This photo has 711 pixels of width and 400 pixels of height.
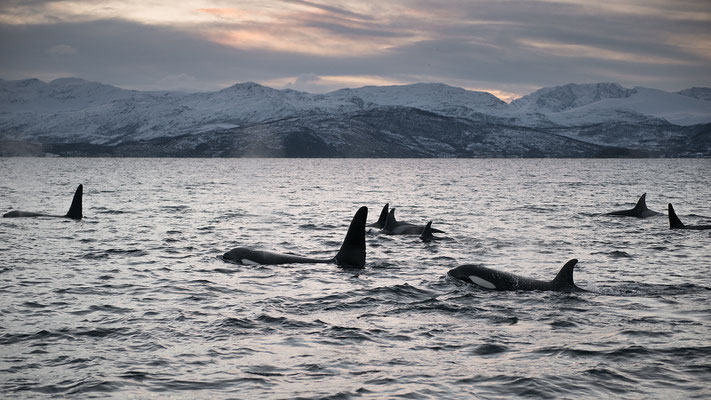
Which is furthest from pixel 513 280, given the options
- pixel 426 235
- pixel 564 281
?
pixel 426 235

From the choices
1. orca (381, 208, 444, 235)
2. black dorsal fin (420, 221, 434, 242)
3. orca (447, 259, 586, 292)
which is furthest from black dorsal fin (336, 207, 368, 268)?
orca (381, 208, 444, 235)

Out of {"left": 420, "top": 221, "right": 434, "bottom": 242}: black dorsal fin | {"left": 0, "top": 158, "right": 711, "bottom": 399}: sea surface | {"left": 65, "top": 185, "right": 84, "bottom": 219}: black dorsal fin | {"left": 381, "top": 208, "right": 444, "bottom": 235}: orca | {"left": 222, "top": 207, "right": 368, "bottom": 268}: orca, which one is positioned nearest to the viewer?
{"left": 0, "top": 158, "right": 711, "bottom": 399}: sea surface

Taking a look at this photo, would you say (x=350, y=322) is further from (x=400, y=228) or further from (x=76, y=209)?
(x=76, y=209)

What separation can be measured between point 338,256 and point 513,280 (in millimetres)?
6178

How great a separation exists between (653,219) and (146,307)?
30.6 meters

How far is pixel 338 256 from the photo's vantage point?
20953mm

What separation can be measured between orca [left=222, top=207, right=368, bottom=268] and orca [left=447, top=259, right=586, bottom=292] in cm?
368

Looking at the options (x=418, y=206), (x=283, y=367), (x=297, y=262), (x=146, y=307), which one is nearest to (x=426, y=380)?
(x=283, y=367)

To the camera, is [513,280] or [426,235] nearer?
[513,280]

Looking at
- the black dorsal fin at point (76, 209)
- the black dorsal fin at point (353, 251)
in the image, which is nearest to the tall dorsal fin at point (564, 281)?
the black dorsal fin at point (353, 251)

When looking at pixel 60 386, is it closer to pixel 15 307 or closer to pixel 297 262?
pixel 15 307

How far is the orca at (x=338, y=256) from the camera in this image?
19984 millimetres

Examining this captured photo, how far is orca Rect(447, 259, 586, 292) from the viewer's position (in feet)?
53.8

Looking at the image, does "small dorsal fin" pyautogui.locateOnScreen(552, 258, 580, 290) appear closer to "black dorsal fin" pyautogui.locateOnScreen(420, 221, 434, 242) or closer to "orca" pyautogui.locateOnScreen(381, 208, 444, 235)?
"black dorsal fin" pyautogui.locateOnScreen(420, 221, 434, 242)
